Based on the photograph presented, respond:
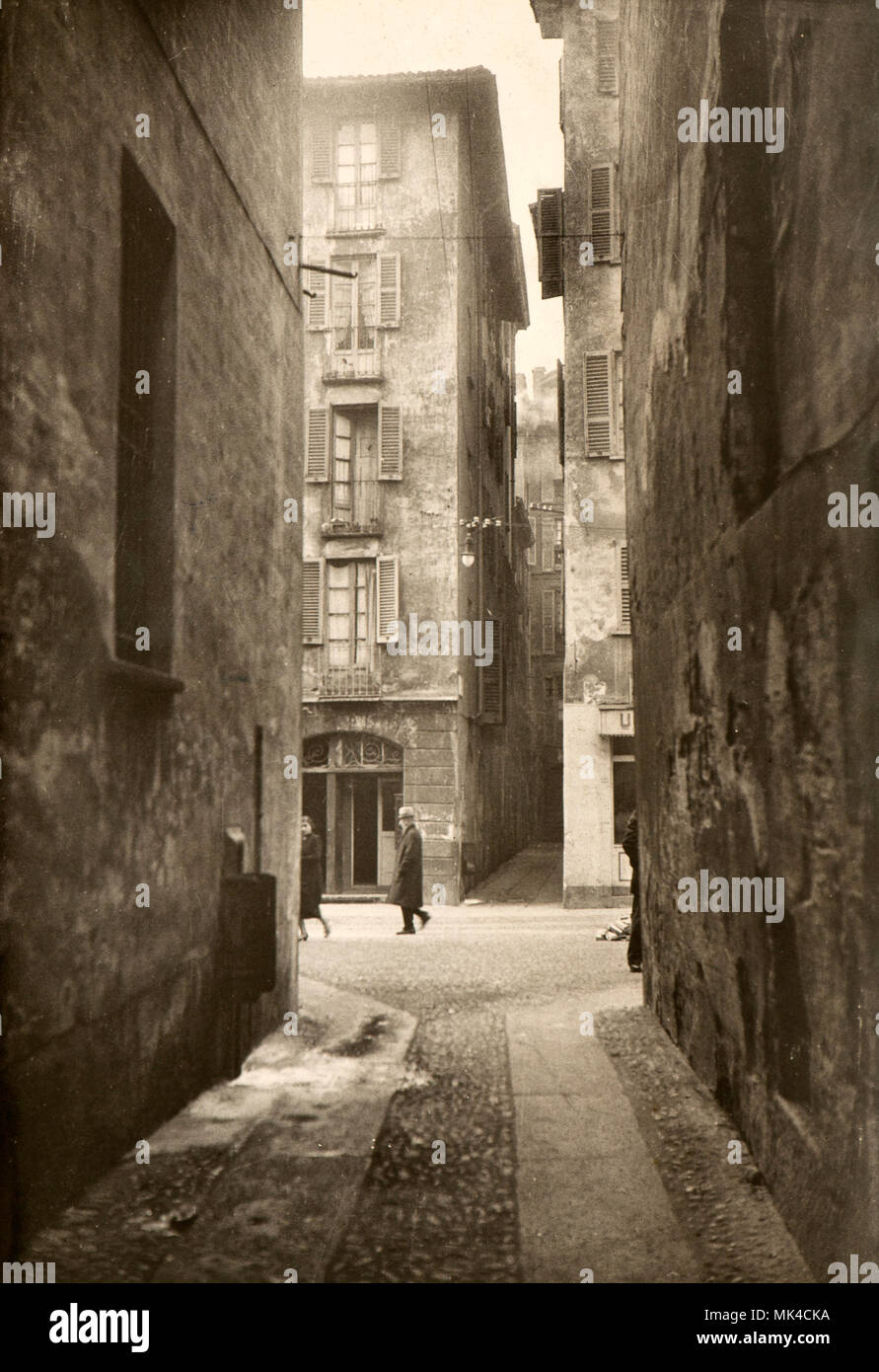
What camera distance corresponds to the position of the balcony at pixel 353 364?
20.5m

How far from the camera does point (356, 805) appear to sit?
20.2 m

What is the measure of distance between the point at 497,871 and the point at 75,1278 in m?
21.9

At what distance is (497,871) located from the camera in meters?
25.2

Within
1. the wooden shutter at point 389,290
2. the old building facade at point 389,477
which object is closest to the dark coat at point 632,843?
the old building facade at point 389,477

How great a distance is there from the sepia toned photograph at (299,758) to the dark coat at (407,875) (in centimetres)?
331

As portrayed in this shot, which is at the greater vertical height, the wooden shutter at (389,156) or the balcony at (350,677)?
the wooden shutter at (389,156)

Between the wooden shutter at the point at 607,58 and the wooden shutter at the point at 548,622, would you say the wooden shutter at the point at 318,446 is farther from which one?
the wooden shutter at the point at 548,622

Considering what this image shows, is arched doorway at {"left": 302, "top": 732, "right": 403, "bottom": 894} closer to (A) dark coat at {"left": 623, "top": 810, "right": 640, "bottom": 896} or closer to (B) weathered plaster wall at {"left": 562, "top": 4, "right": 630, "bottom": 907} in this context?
(B) weathered plaster wall at {"left": 562, "top": 4, "right": 630, "bottom": 907}

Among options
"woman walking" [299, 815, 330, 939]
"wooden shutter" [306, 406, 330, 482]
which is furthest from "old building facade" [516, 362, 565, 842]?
"woman walking" [299, 815, 330, 939]

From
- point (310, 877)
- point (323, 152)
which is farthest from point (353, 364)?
point (310, 877)

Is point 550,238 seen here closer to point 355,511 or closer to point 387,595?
point 355,511

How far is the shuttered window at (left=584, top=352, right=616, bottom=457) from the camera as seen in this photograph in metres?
18.2

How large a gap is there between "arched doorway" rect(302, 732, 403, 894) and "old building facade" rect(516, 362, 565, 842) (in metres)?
15.1
